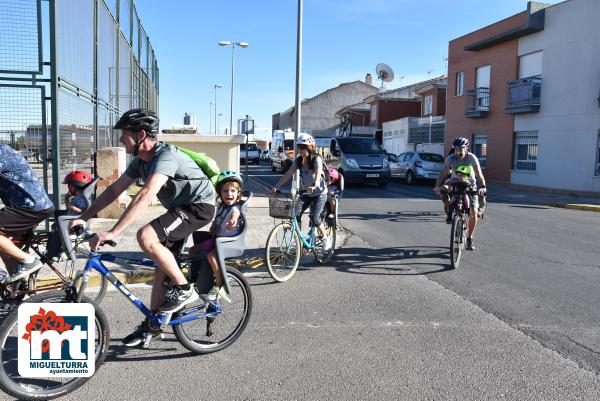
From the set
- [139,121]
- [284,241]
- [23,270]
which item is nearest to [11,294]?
[23,270]

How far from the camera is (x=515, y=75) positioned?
24.4 m

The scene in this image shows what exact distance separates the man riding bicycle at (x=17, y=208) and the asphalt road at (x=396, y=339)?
0.94m

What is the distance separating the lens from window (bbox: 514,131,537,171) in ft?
76.3

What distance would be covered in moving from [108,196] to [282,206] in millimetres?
2564

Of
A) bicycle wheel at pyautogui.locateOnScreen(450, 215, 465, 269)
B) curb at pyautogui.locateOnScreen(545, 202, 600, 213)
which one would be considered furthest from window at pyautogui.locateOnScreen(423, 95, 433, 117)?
bicycle wheel at pyautogui.locateOnScreen(450, 215, 465, 269)

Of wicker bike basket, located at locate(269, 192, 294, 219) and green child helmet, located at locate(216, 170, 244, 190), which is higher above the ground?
green child helmet, located at locate(216, 170, 244, 190)

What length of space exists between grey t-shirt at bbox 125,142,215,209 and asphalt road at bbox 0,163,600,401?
120 cm

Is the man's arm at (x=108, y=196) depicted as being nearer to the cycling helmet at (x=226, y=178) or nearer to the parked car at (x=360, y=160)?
the cycling helmet at (x=226, y=178)

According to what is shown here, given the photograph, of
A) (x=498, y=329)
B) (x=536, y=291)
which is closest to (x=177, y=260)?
(x=498, y=329)

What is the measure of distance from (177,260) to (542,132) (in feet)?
71.8

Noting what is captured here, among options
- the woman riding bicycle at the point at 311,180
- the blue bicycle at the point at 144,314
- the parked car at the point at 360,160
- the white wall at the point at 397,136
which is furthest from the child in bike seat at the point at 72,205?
the white wall at the point at 397,136

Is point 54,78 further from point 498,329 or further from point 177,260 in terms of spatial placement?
point 498,329

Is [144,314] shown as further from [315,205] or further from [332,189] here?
[332,189]

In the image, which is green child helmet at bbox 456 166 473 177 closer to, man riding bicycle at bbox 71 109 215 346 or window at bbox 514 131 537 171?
man riding bicycle at bbox 71 109 215 346
